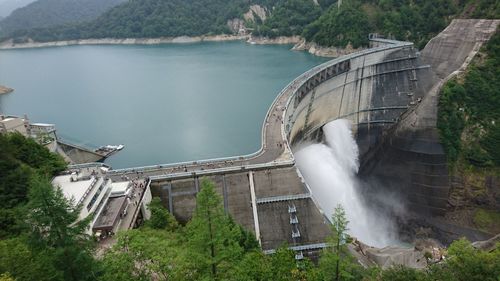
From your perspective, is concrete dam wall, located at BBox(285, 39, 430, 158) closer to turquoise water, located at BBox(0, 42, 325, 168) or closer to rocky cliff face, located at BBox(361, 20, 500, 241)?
rocky cliff face, located at BBox(361, 20, 500, 241)

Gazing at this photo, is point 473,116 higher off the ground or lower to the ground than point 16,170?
lower

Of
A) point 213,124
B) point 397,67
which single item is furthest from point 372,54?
point 213,124

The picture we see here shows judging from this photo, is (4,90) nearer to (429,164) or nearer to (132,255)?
(429,164)

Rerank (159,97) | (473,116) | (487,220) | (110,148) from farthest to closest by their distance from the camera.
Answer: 1. (159,97)
2. (110,148)
3. (473,116)
4. (487,220)

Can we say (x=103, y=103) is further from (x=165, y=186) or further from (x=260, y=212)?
→ (x=260, y=212)

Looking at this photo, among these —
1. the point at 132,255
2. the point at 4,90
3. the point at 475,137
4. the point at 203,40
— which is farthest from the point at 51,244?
the point at 203,40

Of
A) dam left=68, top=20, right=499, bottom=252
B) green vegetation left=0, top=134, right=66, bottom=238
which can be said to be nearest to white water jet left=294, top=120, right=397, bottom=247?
dam left=68, top=20, right=499, bottom=252

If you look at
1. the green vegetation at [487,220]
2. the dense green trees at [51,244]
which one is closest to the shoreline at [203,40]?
the green vegetation at [487,220]
